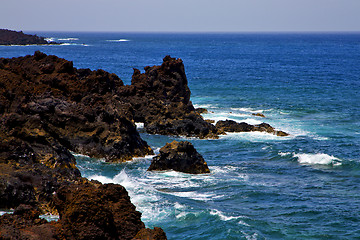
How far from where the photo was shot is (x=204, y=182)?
2427 cm

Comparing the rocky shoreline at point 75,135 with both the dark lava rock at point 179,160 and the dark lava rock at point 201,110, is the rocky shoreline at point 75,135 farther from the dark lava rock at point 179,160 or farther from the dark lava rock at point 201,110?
the dark lava rock at point 201,110

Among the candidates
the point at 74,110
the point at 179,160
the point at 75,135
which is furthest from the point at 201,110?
the point at 179,160

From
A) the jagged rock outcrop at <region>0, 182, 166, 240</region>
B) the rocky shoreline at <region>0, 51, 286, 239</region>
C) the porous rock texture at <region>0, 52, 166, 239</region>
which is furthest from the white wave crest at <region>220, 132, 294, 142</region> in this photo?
the jagged rock outcrop at <region>0, 182, 166, 240</region>

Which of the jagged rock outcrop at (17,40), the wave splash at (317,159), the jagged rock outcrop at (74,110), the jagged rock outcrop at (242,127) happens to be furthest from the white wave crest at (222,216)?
the jagged rock outcrop at (17,40)

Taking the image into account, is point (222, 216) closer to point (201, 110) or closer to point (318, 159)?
point (318, 159)

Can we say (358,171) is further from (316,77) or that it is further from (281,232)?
(316,77)

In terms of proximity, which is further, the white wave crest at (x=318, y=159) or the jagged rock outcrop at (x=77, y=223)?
the white wave crest at (x=318, y=159)

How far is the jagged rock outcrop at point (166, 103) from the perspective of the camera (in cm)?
3772

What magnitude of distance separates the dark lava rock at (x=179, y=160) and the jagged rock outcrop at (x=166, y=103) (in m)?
10.8

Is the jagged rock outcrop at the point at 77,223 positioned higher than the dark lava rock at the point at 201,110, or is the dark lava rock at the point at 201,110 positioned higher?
the jagged rock outcrop at the point at 77,223

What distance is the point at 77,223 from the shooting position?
37.5 feet

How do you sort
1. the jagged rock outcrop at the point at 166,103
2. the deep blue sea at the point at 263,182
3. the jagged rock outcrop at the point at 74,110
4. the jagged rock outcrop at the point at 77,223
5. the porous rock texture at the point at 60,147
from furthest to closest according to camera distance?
the jagged rock outcrop at the point at 166,103 < the jagged rock outcrop at the point at 74,110 < the deep blue sea at the point at 263,182 < the porous rock texture at the point at 60,147 < the jagged rock outcrop at the point at 77,223

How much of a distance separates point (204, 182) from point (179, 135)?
44.3 feet

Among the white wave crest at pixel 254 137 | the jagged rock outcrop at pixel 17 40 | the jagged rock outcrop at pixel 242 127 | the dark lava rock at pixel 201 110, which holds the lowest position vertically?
the white wave crest at pixel 254 137
